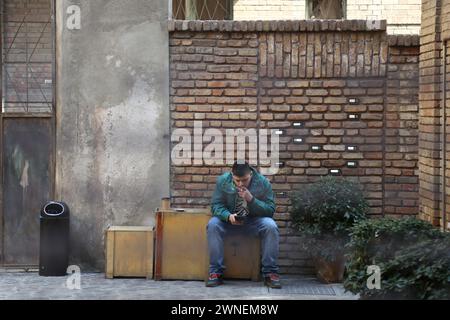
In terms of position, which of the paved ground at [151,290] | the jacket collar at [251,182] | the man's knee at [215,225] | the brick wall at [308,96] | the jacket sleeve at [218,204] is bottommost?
the paved ground at [151,290]

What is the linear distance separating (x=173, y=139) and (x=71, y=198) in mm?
1432

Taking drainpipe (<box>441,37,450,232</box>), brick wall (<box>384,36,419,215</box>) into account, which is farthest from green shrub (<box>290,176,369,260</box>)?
drainpipe (<box>441,37,450,232</box>)

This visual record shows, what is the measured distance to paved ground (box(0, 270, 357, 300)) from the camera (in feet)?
34.1

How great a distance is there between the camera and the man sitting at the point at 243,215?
1098cm

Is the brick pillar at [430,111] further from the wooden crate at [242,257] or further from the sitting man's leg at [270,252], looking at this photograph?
the wooden crate at [242,257]

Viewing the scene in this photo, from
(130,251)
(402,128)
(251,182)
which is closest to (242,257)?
(251,182)

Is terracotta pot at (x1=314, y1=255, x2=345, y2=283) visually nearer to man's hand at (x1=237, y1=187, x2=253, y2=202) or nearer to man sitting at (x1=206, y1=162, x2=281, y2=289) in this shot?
man sitting at (x1=206, y1=162, x2=281, y2=289)

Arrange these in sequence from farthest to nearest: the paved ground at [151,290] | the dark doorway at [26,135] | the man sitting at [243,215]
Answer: the dark doorway at [26,135] → the man sitting at [243,215] → the paved ground at [151,290]

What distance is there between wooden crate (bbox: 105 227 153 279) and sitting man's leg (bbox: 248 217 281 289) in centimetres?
135

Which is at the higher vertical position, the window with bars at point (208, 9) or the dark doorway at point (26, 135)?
the window with bars at point (208, 9)

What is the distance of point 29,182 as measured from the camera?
40.6 ft

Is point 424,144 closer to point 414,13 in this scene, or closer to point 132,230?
point 132,230

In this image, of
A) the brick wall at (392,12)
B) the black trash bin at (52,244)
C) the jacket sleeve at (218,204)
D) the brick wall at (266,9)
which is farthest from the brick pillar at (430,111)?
the brick wall at (266,9)

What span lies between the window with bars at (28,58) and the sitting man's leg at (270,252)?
328cm
